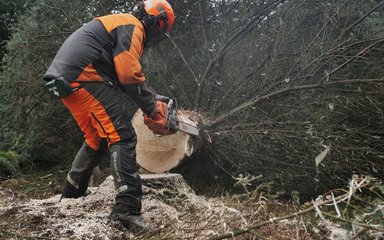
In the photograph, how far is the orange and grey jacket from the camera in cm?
312

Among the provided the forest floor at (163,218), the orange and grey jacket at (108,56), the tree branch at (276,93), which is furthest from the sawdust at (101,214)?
the tree branch at (276,93)

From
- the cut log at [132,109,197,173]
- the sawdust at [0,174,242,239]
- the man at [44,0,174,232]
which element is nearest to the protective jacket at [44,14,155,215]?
the man at [44,0,174,232]

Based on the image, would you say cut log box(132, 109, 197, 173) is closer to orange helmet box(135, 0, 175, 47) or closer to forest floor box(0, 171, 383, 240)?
forest floor box(0, 171, 383, 240)

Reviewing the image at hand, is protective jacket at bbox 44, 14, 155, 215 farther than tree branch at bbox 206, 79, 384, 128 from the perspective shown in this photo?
No

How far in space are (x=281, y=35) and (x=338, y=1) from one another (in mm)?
792

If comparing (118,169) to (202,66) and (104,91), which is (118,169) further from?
(202,66)

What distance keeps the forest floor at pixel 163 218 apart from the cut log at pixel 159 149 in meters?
0.45

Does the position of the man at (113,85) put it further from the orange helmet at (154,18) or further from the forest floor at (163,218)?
the forest floor at (163,218)

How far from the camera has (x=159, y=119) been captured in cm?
353

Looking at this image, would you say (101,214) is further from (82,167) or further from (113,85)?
(113,85)

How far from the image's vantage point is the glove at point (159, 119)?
11.5 feet

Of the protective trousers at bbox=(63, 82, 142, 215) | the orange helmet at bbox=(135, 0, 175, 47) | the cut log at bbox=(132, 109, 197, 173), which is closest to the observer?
the protective trousers at bbox=(63, 82, 142, 215)

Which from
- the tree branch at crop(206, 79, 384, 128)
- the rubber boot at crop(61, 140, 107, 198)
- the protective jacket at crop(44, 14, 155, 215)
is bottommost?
the tree branch at crop(206, 79, 384, 128)

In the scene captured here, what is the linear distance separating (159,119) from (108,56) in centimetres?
64
